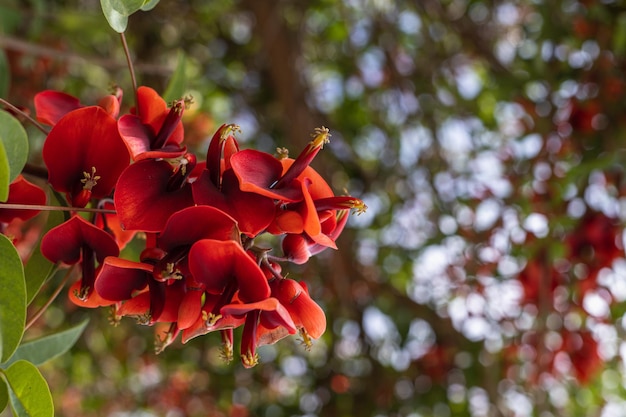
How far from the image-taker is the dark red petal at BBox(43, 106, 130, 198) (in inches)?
18.6

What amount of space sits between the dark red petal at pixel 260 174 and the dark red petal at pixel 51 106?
169 mm

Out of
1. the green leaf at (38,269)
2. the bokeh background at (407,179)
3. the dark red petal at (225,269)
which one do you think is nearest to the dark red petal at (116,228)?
the green leaf at (38,269)

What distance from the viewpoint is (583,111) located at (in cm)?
141

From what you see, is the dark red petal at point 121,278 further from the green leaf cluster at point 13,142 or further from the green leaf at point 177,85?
the green leaf at point 177,85

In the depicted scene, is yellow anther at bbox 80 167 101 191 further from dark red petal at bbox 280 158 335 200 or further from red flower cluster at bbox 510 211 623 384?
red flower cluster at bbox 510 211 623 384

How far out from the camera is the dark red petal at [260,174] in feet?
1.45

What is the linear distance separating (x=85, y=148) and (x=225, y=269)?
14cm

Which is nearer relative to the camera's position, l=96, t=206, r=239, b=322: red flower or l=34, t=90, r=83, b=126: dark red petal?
l=96, t=206, r=239, b=322: red flower

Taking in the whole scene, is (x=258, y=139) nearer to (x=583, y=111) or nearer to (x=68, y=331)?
(x=583, y=111)

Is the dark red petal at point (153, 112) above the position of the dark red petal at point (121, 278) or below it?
above

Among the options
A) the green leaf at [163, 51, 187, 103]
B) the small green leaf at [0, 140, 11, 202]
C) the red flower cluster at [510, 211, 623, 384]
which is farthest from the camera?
the red flower cluster at [510, 211, 623, 384]

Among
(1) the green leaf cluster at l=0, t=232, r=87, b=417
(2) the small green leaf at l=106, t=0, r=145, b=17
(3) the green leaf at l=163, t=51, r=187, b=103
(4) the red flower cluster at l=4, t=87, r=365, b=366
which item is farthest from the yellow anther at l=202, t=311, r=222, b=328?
(3) the green leaf at l=163, t=51, r=187, b=103

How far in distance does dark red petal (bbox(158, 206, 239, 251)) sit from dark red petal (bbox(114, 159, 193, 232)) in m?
0.02

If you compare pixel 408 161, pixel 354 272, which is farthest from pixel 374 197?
pixel 354 272
